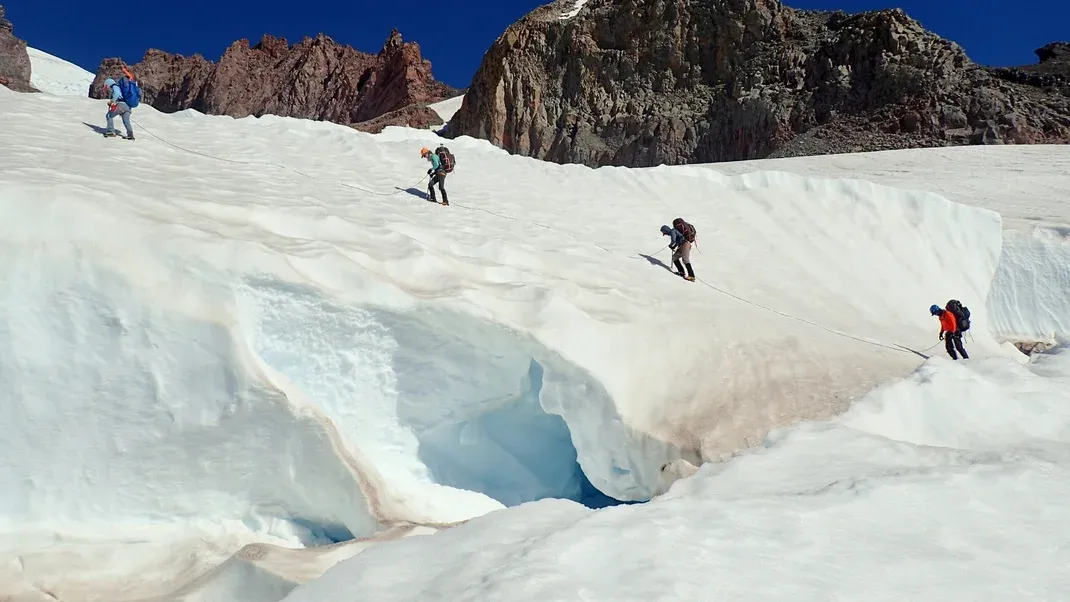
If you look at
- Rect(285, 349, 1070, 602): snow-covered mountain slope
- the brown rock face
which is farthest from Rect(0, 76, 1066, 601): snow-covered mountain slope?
the brown rock face

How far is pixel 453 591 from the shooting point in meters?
2.60

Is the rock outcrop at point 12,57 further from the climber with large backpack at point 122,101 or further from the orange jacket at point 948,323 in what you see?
the orange jacket at point 948,323

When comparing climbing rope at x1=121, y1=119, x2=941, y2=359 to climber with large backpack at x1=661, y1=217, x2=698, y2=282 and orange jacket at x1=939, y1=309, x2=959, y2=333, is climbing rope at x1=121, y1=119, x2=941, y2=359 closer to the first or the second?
climber with large backpack at x1=661, y1=217, x2=698, y2=282

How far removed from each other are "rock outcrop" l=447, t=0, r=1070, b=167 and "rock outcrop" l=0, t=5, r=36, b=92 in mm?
34103

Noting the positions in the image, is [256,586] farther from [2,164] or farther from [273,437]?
[2,164]

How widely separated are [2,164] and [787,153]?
29982mm

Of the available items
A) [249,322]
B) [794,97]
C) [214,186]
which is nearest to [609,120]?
[794,97]

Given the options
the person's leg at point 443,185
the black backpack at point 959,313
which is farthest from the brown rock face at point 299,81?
the black backpack at point 959,313

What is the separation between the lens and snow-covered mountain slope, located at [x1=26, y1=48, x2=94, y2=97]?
74.1 m

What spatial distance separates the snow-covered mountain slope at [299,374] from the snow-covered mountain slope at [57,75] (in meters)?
83.0

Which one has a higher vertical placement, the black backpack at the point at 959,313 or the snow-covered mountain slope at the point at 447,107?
the snow-covered mountain slope at the point at 447,107

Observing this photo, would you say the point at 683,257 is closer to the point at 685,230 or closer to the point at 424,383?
the point at 685,230

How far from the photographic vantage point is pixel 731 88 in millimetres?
34906

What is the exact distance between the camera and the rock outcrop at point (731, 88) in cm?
2825
